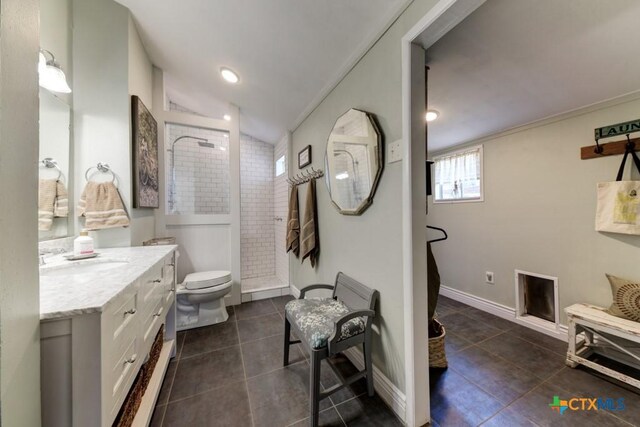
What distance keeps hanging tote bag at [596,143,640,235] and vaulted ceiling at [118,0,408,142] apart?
2007mm

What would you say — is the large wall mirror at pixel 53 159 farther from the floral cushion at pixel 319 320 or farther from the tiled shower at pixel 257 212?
the tiled shower at pixel 257 212

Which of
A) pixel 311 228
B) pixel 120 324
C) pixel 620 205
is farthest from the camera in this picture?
pixel 311 228

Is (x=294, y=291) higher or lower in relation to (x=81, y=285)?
lower

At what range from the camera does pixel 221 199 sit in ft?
9.62

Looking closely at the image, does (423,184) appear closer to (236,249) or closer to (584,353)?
(584,353)

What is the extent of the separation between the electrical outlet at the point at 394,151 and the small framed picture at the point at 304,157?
1260mm

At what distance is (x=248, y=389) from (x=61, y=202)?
1.80 meters

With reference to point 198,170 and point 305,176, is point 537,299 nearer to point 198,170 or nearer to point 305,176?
point 305,176

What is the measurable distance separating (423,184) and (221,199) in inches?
99.6

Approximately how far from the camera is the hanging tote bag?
1.56 meters

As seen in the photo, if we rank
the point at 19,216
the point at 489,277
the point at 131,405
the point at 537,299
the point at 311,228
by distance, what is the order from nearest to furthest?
the point at 19,216 < the point at 131,405 < the point at 537,299 < the point at 311,228 < the point at 489,277

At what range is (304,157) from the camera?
2.57 meters

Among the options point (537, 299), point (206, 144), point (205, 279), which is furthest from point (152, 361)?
point (537, 299)

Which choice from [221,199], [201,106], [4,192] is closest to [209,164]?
[221,199]
